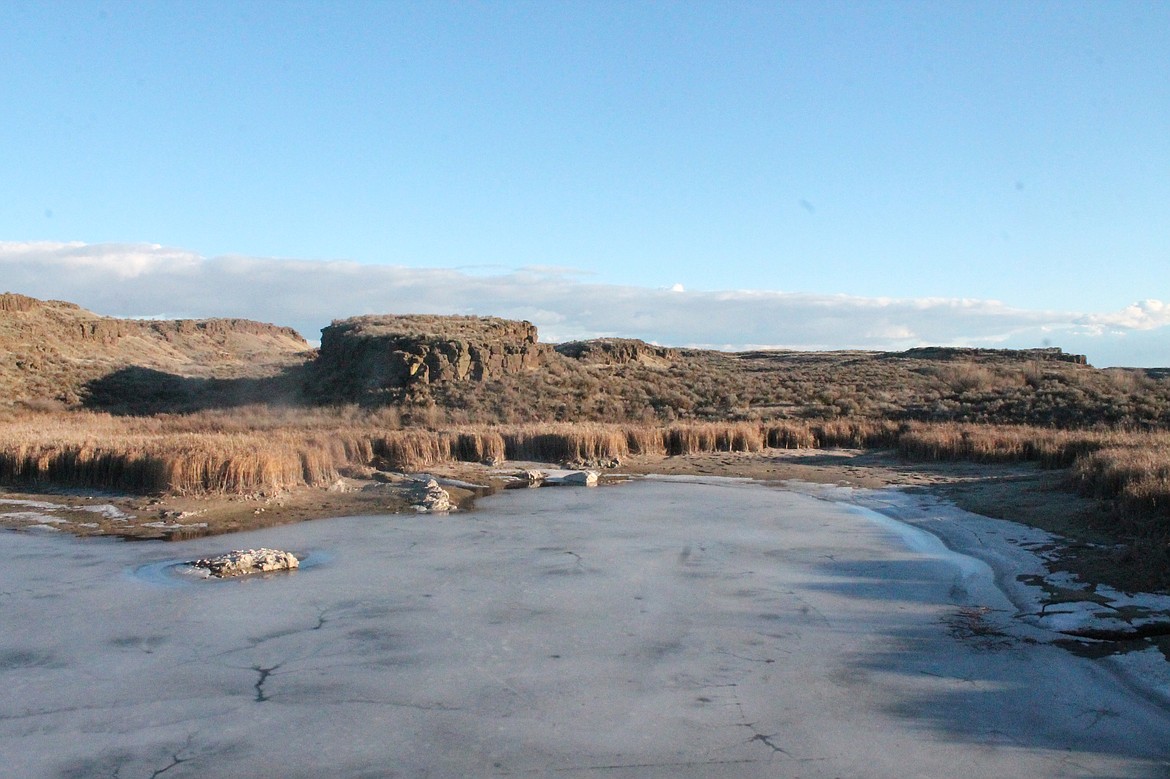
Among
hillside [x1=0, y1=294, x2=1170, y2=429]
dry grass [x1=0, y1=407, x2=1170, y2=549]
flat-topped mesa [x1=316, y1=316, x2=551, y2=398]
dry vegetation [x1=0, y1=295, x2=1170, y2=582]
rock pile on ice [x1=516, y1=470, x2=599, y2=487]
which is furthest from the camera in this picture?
flat-topped mesa [x1=316, y1=316, x2=551, y2=398]

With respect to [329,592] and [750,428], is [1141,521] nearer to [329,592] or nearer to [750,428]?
[329,592]

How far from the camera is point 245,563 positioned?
360 inches

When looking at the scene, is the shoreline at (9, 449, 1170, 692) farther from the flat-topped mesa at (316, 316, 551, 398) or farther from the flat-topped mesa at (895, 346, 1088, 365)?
the flat-topped mesa at (895, 346, 1088, 365)

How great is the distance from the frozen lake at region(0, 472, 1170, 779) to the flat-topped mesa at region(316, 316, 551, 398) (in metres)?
22.7

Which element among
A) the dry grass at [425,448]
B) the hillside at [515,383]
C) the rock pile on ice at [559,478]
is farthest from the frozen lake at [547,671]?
the hillside at [515,383]

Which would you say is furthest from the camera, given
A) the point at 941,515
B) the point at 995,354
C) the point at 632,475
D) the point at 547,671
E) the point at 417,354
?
the point at 995,354

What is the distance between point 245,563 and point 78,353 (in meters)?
38.8

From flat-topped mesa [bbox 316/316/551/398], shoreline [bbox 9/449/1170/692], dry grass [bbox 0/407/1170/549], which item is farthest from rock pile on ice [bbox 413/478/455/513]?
flat-topped mesa [bbox 316/316/551/398]

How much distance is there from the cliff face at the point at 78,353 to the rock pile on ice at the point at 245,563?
27.5 metres

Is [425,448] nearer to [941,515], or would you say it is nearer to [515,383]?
[941,515]

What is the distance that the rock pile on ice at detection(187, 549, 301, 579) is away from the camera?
900 centimetres

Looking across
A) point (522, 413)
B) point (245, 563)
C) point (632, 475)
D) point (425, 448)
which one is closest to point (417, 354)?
point (522, 413)

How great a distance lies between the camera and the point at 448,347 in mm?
33938

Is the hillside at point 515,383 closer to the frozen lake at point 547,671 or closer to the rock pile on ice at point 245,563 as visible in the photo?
the rock pile on ice at point 245,563
